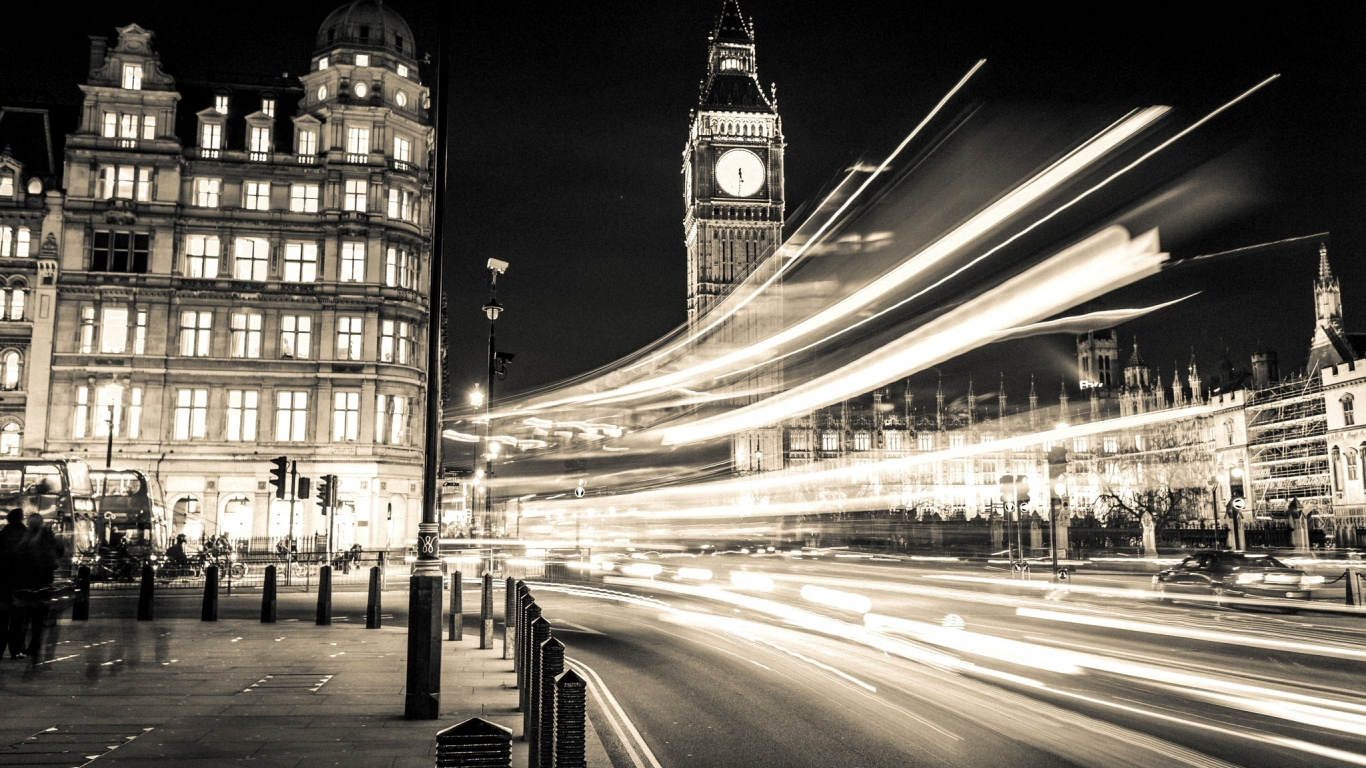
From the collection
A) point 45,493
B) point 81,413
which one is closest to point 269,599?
point 45,493

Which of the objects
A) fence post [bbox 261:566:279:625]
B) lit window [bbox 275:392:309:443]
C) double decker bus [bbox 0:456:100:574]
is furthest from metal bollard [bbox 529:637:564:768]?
lit window [bbox 275:392:309:443]

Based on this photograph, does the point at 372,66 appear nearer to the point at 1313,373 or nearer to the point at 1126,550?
the point at 1126,550

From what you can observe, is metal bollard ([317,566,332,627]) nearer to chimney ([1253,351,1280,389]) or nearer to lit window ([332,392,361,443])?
lit window ([332,392,361,443])

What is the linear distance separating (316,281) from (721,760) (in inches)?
1879

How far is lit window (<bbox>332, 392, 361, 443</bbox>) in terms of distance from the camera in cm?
5069

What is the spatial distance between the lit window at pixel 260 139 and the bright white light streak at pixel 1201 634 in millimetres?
46625

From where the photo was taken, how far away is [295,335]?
5141cm

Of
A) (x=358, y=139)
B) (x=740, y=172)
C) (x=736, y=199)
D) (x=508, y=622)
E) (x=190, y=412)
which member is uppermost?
(x=740, y=172)

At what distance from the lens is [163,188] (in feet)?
167

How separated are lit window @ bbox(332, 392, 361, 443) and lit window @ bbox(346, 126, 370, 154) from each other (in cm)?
1283

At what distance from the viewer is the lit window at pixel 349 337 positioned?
5116 cm

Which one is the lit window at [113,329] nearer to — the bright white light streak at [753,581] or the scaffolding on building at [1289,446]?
the bright white light streak at [753,581]

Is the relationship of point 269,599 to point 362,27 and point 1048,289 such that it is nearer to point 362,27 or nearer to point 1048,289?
point 1048,289

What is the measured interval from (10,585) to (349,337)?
3970cm
